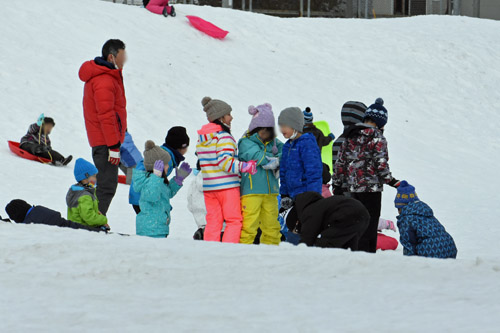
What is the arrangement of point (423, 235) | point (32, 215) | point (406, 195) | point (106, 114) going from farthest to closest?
point (106, 114), point (32, 215), point (406, 195), point (423, 235)

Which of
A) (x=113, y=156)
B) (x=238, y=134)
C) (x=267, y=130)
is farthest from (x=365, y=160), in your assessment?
(x=238, y=134)

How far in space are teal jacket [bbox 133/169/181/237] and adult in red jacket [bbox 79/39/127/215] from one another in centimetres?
47

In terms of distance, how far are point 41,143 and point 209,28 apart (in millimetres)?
8416

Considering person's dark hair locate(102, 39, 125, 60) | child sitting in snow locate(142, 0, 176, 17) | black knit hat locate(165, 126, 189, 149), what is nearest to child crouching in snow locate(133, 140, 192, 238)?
black knit hat locate(165, 126, 189, 149)

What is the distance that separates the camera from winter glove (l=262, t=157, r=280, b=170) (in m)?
6.99

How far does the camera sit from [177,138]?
755 centimetres

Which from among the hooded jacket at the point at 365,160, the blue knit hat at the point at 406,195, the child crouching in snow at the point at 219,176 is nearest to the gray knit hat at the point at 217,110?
the child crouching in snow at the point at 219,176

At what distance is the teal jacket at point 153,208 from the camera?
716 cm

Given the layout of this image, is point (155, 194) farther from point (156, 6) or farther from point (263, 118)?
point (156, 6)

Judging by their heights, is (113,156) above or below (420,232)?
above

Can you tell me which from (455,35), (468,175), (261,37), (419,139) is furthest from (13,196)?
(455,35)

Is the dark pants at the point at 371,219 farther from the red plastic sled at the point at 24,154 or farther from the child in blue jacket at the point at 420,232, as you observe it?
the red plastic sled at the point at 24,154

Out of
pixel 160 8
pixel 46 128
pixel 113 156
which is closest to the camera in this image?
pixel 113 156

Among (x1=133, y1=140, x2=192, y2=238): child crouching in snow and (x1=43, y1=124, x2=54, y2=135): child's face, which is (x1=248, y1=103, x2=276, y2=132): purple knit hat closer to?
(x1=133, y1=140, x2=192, y2=238): child crouching in snow
